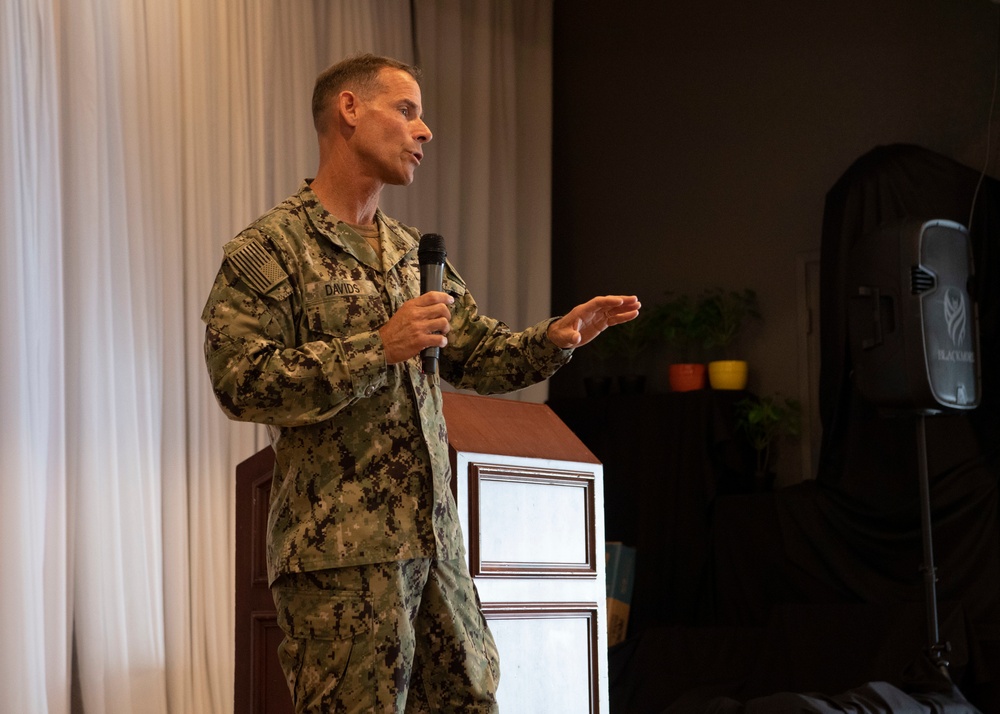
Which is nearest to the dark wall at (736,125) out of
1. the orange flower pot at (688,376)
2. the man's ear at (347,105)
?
the orange flower pot at (688,376)

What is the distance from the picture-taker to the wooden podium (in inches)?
105

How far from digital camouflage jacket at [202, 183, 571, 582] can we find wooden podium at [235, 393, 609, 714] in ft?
2.70

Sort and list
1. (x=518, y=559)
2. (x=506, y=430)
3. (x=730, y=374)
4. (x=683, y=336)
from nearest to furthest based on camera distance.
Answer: (x=518, y=559) → (x=506, y=430) → (x=730, y=374) → (x=683, y=336)

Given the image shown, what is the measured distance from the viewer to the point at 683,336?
19.4 feet

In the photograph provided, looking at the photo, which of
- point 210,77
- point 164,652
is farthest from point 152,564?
point 210,77

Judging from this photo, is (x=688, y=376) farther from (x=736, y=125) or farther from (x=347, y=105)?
(x=347, y=105)

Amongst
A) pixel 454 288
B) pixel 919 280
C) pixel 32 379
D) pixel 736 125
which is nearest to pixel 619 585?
pixel 919 280

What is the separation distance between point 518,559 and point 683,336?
3329 mm

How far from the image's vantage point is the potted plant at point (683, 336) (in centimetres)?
571

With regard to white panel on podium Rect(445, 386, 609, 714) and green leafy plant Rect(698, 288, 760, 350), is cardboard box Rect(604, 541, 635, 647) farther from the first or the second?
white panel on podium Rect(445, 386, 609, 714)

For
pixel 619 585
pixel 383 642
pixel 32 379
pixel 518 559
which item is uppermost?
pixel 32 379

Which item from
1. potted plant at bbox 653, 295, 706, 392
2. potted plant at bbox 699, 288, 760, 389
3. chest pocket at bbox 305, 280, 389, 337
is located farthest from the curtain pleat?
potted plant at bbox 699, 288, 760, 389

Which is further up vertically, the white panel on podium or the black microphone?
the black microphone

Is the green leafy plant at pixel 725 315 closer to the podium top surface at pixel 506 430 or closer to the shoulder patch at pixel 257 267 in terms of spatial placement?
the podium top surface at pixel 506 430
